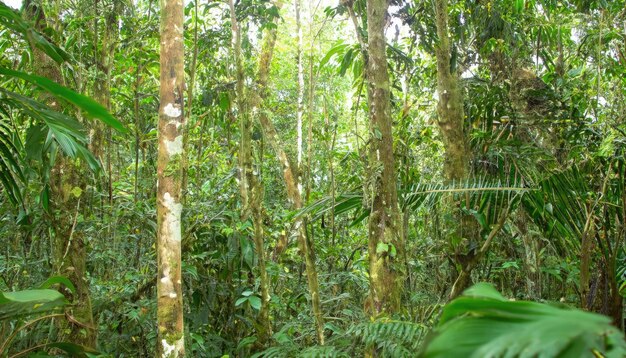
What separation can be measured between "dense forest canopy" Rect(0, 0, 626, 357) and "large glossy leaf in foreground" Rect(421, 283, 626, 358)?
159 centimetres

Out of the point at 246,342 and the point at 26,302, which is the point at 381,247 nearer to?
the point at 246,342

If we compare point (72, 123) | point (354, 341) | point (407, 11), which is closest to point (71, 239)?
point (72, 123)

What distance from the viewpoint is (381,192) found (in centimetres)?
324

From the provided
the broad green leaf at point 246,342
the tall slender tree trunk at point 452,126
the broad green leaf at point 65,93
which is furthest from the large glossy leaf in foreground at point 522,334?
the broad green leaf at point 246,342

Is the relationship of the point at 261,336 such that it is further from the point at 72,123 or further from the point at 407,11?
the point at 407,11

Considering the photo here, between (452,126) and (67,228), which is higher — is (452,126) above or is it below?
above

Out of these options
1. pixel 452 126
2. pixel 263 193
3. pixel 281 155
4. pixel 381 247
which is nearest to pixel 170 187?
pixel 263 193

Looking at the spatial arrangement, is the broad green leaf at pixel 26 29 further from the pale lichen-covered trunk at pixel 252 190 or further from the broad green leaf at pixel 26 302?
the pale lichen-covered trunk at pixel 252 190

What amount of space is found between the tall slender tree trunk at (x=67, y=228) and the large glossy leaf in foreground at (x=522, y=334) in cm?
303

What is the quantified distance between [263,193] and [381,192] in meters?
1.23

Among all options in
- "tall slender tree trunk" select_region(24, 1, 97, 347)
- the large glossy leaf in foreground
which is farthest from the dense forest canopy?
the large glossy leaf in foreground

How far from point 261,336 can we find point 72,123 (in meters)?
1.95

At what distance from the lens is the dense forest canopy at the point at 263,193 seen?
9.75 ft

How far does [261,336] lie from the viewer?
3.66 metres
